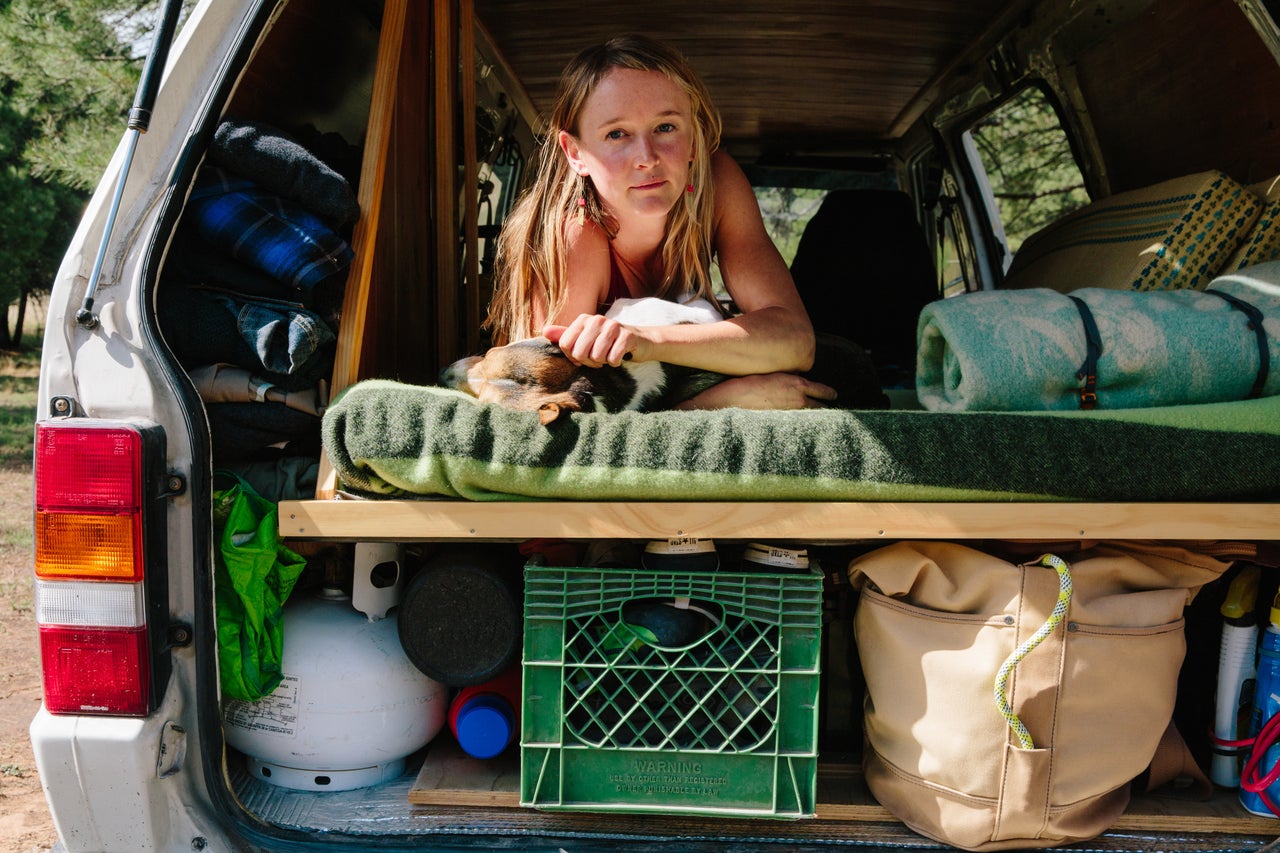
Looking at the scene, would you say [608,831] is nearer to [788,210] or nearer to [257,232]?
[257,232]

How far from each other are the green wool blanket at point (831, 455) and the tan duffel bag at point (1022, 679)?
0.13 m

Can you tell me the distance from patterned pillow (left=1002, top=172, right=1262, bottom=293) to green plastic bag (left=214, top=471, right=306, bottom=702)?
189 centimetres

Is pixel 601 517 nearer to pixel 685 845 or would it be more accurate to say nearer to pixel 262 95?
pixel 685 845

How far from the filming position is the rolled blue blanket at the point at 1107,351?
1.42 metres

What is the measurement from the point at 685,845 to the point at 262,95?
4.77 ft

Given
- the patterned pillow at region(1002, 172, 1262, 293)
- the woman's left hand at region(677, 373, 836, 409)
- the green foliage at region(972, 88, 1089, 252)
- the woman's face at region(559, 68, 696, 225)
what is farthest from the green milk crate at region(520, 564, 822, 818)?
the green foliage at region(972, 88, 1089, 252)

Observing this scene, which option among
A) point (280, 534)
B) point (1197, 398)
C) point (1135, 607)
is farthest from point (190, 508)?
point (1197, 398)

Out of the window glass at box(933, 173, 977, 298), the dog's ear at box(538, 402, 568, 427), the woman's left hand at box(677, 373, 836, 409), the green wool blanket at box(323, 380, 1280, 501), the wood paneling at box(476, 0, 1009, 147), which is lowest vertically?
the green wool blanket at box(323, 380, 1280, 501)

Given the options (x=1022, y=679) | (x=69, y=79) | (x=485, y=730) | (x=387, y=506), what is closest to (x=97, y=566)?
(x=387, y=506)

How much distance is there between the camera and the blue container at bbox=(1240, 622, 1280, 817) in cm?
137

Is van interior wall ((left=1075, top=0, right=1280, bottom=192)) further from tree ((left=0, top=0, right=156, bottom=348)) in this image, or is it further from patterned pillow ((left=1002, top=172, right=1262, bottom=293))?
tree ((left=0, top=0, right=156, bottom=348))

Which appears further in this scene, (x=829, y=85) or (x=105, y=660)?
(x=829, y=85)

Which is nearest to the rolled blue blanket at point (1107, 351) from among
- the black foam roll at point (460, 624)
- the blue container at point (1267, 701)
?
the blue container at point (1267, 701)

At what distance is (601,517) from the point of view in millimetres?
1263
